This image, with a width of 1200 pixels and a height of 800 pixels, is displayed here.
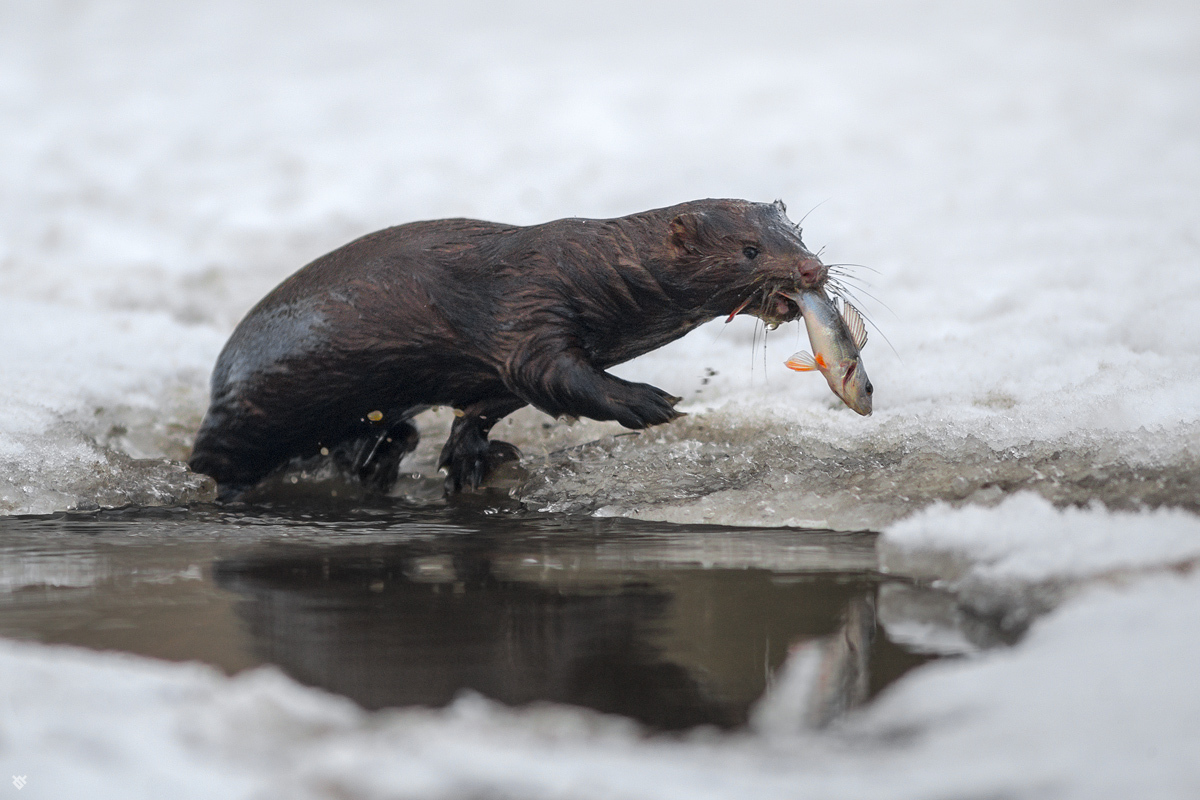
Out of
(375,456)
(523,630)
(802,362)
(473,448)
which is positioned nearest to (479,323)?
(473,448)

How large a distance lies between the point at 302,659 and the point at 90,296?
6202 mm

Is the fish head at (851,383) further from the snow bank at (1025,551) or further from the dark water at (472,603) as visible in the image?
the snow bank at (1025,551)

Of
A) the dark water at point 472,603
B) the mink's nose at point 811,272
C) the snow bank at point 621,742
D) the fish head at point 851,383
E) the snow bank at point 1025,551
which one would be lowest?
the snow bank at point 621,742

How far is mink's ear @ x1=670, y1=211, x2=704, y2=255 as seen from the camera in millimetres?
3832

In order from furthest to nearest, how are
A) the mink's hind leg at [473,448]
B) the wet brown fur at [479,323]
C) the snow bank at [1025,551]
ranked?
the mink's hind leg at [473,448]
the wet brown fur at [479,323]
the snow bank at [1025,551]

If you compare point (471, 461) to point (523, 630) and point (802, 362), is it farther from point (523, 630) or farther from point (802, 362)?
point (523, 630)

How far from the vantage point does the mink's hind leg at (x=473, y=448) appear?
441 centimetres

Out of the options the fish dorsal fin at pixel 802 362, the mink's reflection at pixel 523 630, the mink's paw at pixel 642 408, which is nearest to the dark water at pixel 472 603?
the mink's reflection at pixel 523 630

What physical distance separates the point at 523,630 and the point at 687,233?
1.95m

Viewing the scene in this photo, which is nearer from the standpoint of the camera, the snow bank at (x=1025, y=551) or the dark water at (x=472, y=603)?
the dark water at (x=472, y=603)

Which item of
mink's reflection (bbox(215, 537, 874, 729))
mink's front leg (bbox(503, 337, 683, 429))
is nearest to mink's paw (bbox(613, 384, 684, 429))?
mink's front leg (bbox(503, 337, 683, 429))

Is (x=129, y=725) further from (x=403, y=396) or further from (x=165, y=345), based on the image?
(x=165, y=345)

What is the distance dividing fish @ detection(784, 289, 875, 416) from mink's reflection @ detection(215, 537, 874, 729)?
109 cm

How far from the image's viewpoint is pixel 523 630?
2246 millimetres
